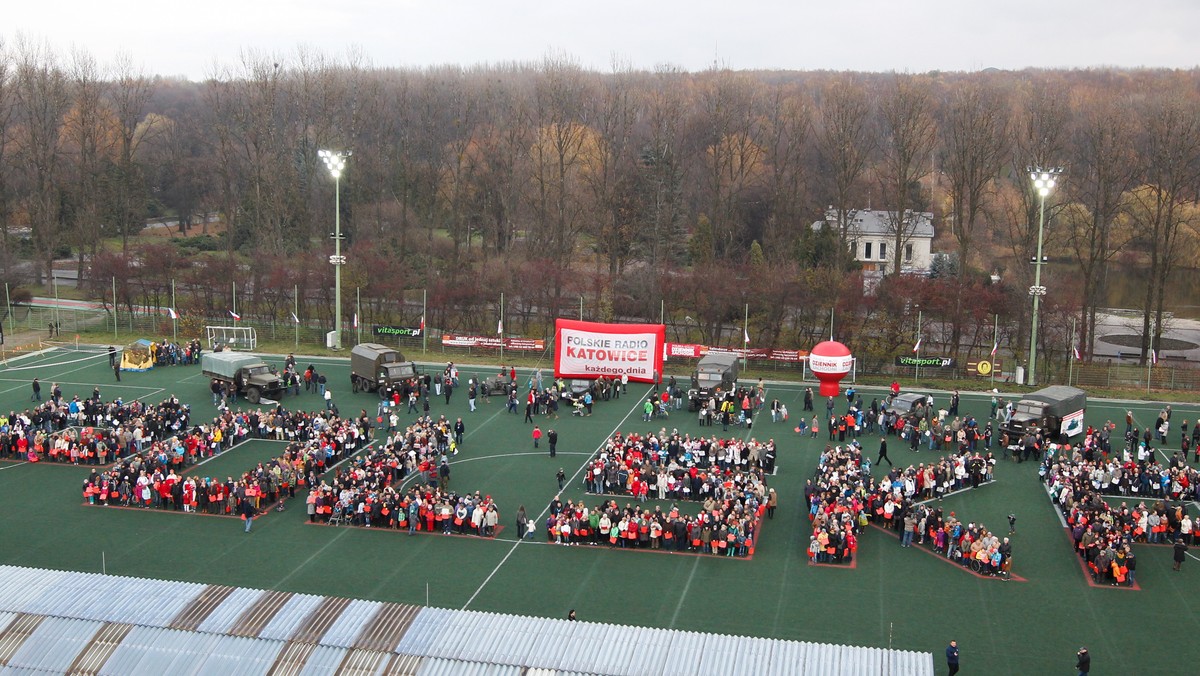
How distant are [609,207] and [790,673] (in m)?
62.0

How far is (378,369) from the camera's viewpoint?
43.7 metres

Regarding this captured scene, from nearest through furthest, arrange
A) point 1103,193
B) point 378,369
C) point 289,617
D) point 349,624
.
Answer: point 349,624, point 289,617, point 378,369, point 1103,193

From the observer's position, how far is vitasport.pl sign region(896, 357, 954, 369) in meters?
49.1

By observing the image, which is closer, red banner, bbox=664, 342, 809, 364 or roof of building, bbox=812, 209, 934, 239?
red banner, bbox=664, 342, 809, 364

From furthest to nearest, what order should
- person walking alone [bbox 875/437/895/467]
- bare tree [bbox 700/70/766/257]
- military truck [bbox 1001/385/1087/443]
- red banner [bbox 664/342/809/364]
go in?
1. bare tree [bbox 700/70/766/257]
2. red banner [bbox 664/342/809/364]
3. military truck [bbox 1001/385/1087/443]
4. person walking alone [bbox 875/437/895/467]

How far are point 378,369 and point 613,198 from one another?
36.1m

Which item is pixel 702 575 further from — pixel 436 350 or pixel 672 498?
pixel 436 350

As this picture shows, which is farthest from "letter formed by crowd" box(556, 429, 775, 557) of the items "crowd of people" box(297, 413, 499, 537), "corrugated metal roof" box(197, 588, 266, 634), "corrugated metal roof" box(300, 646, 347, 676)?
"corrugated metal roof" box(300, 646, 347, 676)

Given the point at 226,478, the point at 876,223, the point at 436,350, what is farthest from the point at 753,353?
the point at 876,223

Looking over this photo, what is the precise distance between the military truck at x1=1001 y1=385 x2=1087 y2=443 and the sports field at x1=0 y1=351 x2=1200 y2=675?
139 inches

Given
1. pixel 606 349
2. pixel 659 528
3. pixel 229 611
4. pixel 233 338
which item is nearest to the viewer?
pixel 229 611

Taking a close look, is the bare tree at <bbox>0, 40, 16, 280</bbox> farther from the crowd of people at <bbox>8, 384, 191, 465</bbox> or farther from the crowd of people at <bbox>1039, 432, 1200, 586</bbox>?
the crowd of people at <bbox>1039, 432, 1200, 586</bbox>

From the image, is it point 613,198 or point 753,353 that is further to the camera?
point 613,198

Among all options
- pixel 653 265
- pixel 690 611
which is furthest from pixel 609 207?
pixel 690 611
